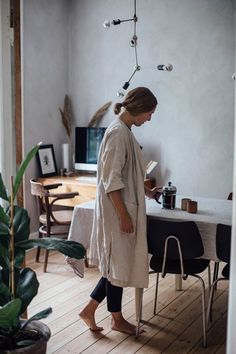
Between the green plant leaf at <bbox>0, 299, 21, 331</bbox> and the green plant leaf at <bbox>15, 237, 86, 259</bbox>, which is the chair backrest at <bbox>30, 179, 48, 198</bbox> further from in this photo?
the green plant leaf at <bbox>0, 299, 21, 331</bbox>

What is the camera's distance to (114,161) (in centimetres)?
242

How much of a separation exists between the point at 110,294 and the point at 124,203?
576 millimetres

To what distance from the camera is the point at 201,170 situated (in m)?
4.37

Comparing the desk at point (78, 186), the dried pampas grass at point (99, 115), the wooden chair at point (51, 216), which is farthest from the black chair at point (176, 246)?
the dried pampas grass at point (99, 115)

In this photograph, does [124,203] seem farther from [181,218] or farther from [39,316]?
[39,316]

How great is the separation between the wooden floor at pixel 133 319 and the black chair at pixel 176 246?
0.14 metres

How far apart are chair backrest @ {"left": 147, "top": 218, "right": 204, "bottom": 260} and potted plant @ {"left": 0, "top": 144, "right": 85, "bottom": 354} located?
689mm

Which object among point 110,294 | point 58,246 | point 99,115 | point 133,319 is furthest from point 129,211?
point 99,115

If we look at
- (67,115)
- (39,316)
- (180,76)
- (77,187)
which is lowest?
(39,316)

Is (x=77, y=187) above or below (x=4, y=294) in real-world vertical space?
above

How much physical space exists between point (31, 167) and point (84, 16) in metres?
1.76

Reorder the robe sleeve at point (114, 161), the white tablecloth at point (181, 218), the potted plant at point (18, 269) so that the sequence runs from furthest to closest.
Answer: the white tablecloth at point (181, 218), the robe sleeve at point (114, 161), the potted plant at point (18, 269)

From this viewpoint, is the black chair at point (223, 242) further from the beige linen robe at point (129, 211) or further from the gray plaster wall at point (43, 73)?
the gray plaster wall at point (43, 73)

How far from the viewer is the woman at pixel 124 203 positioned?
8.04 feet
